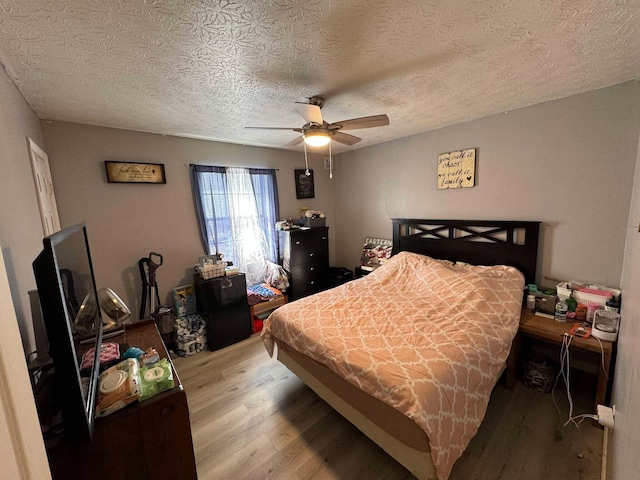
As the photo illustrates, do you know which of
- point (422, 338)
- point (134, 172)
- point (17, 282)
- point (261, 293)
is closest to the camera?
point (17, 282)

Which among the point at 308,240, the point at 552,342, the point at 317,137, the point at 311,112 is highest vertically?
the point at 311,112

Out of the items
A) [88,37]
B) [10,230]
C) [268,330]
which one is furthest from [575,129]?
[10,230]

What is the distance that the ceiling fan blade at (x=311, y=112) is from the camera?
5.46 ft

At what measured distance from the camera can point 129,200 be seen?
2.66 metres

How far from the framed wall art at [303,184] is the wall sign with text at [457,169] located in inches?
75.9

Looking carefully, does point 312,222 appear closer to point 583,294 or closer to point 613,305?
point 583,294

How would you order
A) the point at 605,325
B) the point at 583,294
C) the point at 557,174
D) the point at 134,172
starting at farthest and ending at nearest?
the point at 134,172
the point at 557,174
the point at 583,294
the point at 605,325

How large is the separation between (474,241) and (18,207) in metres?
3.57

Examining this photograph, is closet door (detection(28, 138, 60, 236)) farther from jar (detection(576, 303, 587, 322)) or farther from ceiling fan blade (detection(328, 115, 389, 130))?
jar (detection(576, 303, 587, 322))

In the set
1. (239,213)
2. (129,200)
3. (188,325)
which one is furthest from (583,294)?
(129,200)

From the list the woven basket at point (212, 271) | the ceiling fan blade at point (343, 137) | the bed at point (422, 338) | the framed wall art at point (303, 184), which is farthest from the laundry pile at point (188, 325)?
the ceiling fan blade at point (343, 137)

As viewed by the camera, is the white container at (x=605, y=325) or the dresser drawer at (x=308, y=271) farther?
the dresser drawer at (x=308, y=271)

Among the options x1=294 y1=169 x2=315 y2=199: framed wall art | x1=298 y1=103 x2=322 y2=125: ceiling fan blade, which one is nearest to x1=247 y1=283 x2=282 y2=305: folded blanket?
x1=294 y1=169 x2=315 y2=199: framed wall art

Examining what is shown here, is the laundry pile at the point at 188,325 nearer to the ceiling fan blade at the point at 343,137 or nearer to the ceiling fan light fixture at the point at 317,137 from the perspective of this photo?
the ceiling fan light fixture at the point at 317,137
